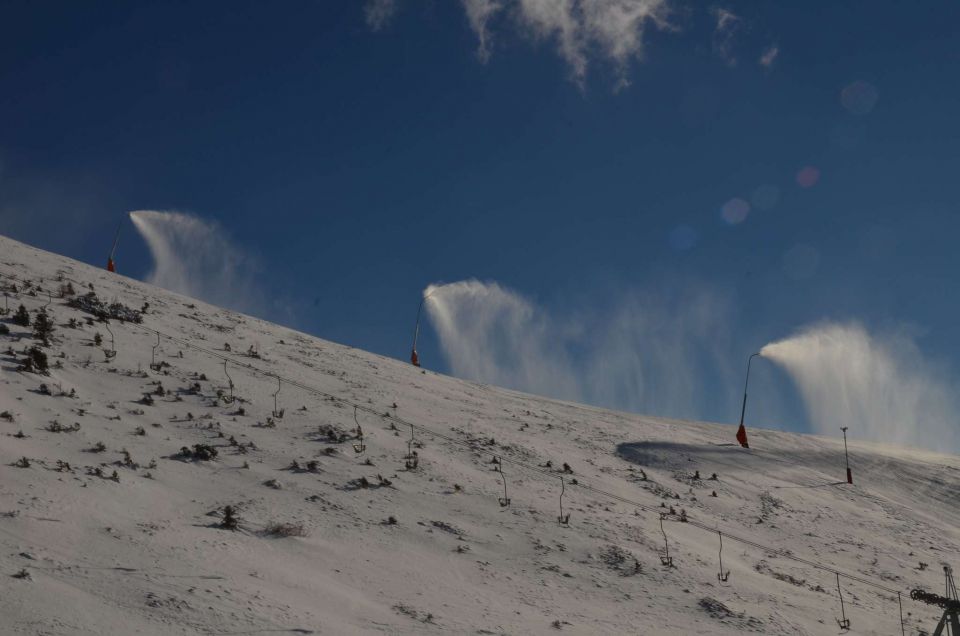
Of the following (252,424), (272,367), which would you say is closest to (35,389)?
(252,424)

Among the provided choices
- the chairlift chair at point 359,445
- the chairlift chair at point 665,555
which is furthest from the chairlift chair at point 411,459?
the chairlift chair at point 665,555

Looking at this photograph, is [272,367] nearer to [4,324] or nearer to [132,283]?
[4,324]

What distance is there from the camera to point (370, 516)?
1173cm

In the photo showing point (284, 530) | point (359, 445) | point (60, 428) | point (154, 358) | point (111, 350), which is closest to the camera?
point (284, 530)

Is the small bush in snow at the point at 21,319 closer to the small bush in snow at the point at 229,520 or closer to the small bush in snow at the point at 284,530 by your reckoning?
the small bush in snow at the point at 229,520

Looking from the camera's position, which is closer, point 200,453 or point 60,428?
point 60,428

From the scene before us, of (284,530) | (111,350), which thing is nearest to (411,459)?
(284,530)

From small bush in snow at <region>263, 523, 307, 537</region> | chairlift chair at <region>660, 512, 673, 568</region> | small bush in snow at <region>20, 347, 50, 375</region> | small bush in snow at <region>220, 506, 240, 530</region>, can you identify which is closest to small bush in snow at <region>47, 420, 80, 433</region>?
small bush in snow at <region>20, 347, 50, 375</region>

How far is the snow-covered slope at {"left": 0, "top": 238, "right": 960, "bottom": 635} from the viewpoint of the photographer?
27.2 ft

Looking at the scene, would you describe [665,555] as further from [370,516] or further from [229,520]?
[229,520]

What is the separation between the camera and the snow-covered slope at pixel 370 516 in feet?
27.2

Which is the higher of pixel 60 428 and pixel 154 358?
pixel 154 358

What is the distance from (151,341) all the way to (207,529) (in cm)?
1153

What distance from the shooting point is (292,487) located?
40.1 ft
